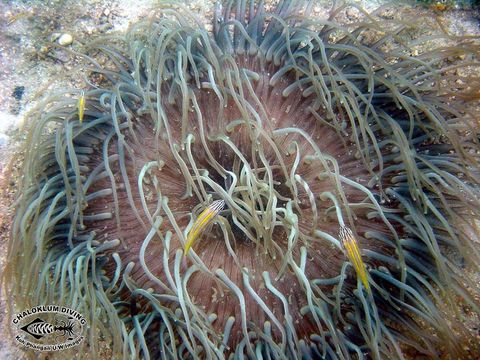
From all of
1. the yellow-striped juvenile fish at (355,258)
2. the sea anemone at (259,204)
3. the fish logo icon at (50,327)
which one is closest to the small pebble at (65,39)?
the sea anemone at (259,204)

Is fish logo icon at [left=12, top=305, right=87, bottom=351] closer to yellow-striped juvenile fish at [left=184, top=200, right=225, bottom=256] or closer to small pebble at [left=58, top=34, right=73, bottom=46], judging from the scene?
yellow-striped juvenile fish at [left=184, top=200, right=225, bottom=256]

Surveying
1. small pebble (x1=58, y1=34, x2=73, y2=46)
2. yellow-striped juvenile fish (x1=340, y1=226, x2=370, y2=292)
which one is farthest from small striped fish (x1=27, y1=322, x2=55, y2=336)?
small pebble (x1=58, y1=34, x2=73, y2=46)

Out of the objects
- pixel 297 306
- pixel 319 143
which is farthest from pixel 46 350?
pixel 319 143

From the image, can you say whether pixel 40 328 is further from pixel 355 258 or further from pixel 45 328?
pixel 355 258

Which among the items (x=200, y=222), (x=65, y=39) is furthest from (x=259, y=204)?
(x=65, y=39)

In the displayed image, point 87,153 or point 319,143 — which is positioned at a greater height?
point 87,153

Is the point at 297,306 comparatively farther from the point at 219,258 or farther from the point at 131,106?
the point at 131,106

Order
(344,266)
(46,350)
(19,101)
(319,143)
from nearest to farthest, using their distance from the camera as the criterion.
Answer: (344,266)
(46,350)
(319,143)
(19,101)

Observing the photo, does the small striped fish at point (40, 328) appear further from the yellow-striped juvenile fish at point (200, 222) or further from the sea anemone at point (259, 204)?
the yellow-striped juvenile fish at point (200, 222)
